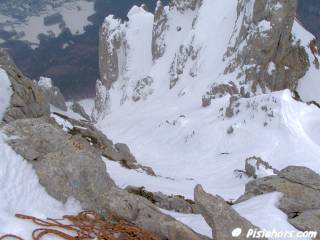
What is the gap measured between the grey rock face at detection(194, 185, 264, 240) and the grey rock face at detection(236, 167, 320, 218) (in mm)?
2377

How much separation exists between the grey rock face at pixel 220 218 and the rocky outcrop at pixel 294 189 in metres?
2.08

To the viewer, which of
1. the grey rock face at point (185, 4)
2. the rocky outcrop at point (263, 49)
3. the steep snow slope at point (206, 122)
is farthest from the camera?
the grey rock face at point (185, 4)

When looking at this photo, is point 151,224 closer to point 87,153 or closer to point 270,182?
point 87,153

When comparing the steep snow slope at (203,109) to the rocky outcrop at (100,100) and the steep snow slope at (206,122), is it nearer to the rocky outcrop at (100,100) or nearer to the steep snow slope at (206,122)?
the steep snow slope at (206,122)

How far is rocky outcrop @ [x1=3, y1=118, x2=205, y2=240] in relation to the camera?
10.8m

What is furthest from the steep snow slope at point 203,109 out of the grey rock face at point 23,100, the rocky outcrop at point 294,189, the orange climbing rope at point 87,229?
the grey rock face at point 23,100

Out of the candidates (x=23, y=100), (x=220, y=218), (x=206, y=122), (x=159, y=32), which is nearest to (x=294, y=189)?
(x=220, y=218)

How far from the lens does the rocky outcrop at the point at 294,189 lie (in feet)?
37.5

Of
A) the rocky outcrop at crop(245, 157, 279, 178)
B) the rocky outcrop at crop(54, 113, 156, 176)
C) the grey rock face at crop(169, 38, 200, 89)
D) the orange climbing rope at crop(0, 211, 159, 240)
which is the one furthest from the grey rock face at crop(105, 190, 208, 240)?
the grey rock face at crop(169, 38, 200, 89)

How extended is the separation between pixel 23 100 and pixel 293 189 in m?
13.6

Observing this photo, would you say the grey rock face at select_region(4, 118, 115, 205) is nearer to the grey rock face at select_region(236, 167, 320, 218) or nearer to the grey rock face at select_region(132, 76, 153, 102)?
the grey rock face at select_region(236, 167, 320, 218)

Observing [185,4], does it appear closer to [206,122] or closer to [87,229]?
[206,122]

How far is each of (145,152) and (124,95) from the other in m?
44.7

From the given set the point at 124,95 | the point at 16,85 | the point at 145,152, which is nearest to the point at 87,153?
the point at 16,85
